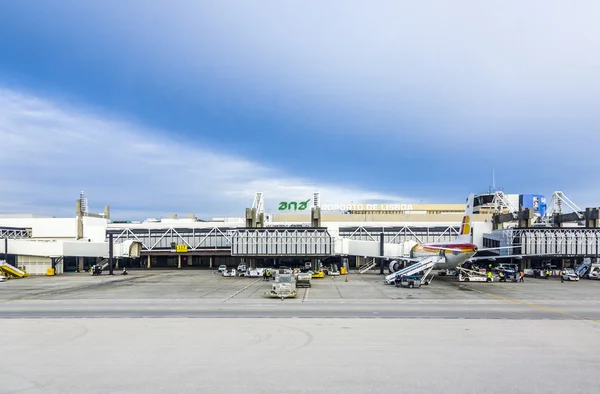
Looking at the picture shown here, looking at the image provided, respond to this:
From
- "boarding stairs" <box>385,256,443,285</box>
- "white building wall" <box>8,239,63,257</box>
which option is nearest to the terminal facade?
"white building wall" <box>8,239,63,257</box>

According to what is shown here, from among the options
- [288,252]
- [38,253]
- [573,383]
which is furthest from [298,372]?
[38,253]

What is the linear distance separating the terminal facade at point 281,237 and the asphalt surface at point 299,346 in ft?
152

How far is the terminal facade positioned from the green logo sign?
327 millimetres

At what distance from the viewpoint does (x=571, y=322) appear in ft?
113

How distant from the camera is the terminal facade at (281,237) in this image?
92.3m

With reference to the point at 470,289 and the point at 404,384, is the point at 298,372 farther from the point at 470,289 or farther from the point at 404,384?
the point at 470,289

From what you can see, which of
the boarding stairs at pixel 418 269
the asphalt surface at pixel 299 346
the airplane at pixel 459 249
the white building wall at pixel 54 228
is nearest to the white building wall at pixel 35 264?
the white building wall at pixel 54 228

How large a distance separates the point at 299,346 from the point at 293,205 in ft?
414

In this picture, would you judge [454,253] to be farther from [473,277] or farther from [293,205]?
[293,205]

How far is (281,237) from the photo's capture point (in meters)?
93.0

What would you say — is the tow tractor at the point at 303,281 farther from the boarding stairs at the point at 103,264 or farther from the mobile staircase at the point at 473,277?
the boarding stairs at the point at 103,264

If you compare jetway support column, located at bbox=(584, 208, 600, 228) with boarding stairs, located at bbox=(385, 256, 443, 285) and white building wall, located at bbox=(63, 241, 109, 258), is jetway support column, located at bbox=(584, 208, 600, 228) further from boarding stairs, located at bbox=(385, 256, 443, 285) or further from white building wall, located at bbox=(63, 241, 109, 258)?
white building wall, located at bbox=(63, 241, 109, 258)

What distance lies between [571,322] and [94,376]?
107 ft

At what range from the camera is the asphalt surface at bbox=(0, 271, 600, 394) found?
64.3 feet
